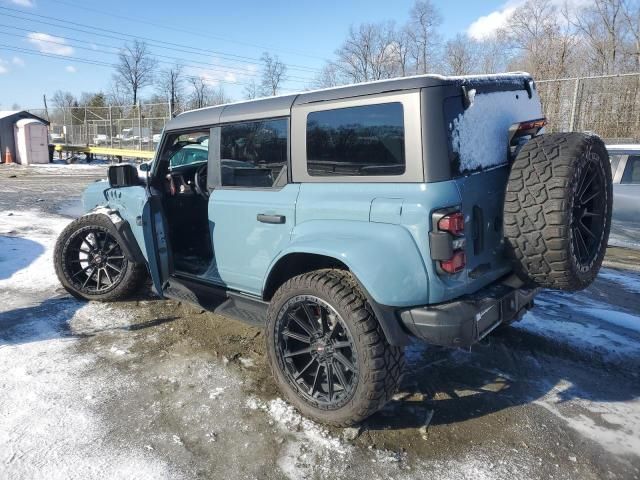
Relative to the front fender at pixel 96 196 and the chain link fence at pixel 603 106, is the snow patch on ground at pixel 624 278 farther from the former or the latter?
the front fender at pixel 96 196

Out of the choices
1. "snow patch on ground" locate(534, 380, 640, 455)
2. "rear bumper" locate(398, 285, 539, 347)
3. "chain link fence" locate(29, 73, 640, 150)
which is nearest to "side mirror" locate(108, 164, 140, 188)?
"rear bumper" locate(398, 285, 539, 347)

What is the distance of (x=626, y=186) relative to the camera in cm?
673

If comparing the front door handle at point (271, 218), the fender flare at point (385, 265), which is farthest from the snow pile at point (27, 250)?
the fender flare at point (385, 265)

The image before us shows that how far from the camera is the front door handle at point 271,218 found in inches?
127

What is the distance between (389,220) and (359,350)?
0.74 m

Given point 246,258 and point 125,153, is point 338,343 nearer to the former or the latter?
point 246,258

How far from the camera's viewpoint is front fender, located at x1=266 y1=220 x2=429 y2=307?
8.39 feet

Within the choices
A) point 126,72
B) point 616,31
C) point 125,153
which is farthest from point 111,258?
point 126,72

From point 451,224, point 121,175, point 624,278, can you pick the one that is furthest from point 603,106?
point 121,175

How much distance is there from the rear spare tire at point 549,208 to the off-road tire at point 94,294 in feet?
11.7

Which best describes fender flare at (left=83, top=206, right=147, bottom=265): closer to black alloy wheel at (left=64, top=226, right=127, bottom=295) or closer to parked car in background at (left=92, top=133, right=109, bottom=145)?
black alloy wheel at (left=64, top=226, right=127, bottom=295)

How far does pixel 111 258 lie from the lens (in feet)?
16.2

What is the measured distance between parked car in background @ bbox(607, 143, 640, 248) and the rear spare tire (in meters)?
4.55

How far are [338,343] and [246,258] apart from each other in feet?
3.53
